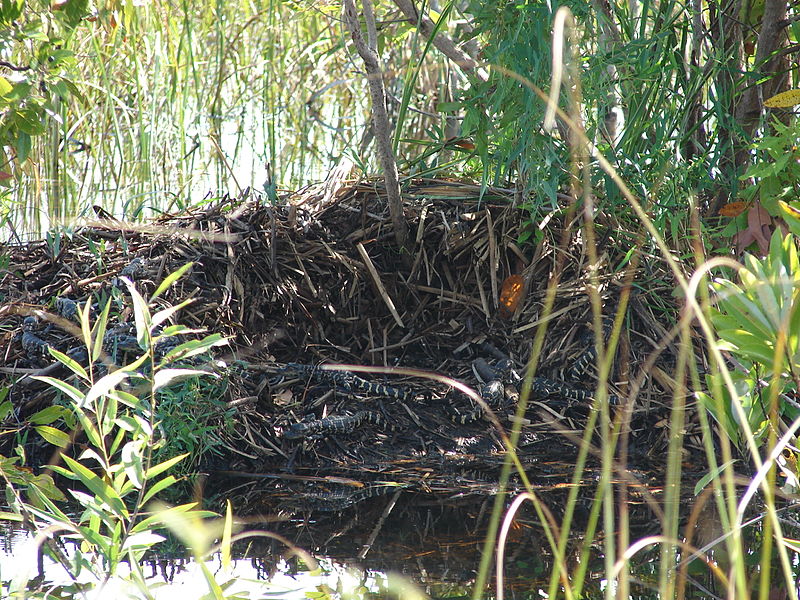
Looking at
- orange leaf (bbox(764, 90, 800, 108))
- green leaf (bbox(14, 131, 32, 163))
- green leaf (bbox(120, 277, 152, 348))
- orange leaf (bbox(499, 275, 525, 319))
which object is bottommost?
orange leaf (bbox(499, 275, 525, 319))

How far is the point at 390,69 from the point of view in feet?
13.1

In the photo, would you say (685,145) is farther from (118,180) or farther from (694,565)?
(118,180)

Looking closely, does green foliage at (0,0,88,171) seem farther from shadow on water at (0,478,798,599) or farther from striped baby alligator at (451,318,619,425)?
striped baby alligator at (451,318,619,425)

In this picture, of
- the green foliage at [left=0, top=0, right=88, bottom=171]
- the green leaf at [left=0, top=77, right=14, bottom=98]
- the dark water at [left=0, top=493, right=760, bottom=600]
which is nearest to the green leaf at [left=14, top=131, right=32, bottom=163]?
the green foliage at [left=0, top=0, right=88, bottom=171]

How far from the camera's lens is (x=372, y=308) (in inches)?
91.7

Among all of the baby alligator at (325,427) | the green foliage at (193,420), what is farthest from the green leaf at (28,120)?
the baby alligator at (325,427)

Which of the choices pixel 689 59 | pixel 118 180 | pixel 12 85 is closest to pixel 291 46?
pixel 118 180

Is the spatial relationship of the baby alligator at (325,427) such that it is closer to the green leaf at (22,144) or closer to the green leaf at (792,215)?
the green leaf at (22,144)

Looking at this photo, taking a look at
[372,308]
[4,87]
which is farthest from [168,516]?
[372,308]

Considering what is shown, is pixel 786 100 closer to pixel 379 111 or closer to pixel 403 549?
pixel 379 111

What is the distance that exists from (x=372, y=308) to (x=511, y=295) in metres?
0.40

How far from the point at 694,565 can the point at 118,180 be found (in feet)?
10.1

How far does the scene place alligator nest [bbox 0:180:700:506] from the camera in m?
1.99

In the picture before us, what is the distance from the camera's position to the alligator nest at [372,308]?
199 centimetres
